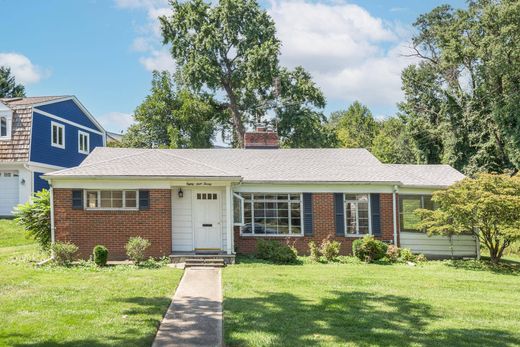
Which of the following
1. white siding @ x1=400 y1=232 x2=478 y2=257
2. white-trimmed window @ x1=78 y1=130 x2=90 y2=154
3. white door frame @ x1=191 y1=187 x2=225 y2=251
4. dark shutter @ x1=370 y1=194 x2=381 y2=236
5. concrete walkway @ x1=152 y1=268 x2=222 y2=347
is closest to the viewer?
concrete walkway @ x1=152 y1=268 x2=222 y2=347

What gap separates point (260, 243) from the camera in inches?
573

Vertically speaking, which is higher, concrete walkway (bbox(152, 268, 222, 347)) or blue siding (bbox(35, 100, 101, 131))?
blue siding (bbox(35, 100, 101, 131))

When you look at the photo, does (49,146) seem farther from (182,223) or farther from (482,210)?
(482,210)

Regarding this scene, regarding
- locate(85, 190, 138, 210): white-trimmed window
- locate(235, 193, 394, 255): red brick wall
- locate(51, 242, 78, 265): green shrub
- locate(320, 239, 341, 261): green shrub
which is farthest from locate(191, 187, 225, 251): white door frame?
locate(51, 242, 78, 265): green shrub

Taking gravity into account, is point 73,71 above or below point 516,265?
above

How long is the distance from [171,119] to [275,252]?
2329 cm

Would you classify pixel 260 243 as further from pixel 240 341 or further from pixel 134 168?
pixel 240 341

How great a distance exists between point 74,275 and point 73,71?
36.6ft

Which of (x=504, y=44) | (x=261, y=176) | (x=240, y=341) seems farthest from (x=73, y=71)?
(x=504, y=44)

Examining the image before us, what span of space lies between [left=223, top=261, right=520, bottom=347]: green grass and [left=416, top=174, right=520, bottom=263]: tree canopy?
147cm

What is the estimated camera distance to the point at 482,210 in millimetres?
13773

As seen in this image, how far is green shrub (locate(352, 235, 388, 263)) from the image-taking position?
1448 cm

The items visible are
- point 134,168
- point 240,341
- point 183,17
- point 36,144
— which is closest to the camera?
point 240,341

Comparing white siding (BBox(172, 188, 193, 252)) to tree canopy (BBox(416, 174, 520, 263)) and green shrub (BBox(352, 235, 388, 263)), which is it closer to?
green shrub (BBox(352, 235, 388, 263))
